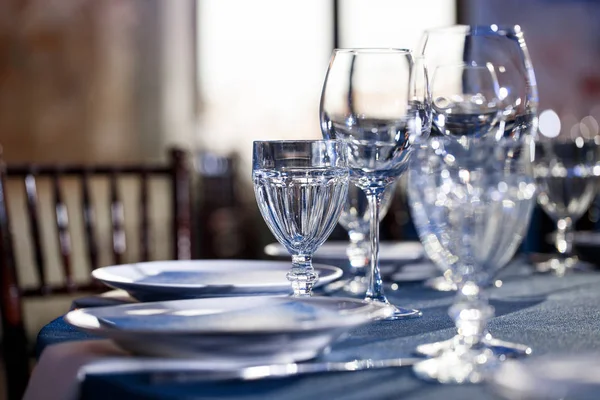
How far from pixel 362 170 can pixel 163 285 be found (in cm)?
22

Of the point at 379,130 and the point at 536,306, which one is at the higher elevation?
the point at 379,130

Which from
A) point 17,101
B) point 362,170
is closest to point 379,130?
point 362,170

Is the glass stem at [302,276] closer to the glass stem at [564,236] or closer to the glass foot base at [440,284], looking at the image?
the glass foot base at [440,284]

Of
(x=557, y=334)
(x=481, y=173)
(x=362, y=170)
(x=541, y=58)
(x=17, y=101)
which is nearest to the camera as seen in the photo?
(x=481, y=173)

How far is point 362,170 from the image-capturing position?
84 cm

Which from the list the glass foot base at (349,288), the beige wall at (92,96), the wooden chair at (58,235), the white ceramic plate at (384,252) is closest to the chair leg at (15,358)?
the wooden chair at (58,235)

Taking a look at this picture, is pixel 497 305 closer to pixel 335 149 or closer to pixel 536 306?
pixel 536 306

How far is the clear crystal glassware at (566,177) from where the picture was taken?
128cm

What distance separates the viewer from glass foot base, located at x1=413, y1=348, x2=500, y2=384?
1.84 ft

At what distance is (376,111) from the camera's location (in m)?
0.82

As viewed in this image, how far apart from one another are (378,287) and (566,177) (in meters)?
0.54

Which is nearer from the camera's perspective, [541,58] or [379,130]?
[379,130]

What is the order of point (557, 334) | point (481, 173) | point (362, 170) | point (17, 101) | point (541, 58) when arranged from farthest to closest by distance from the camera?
point (541, 58) → point (17, 101) → point (362, 170) → point (557, 334) → point (481, 173)

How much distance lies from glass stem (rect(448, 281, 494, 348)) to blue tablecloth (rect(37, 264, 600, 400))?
0.05 meters
